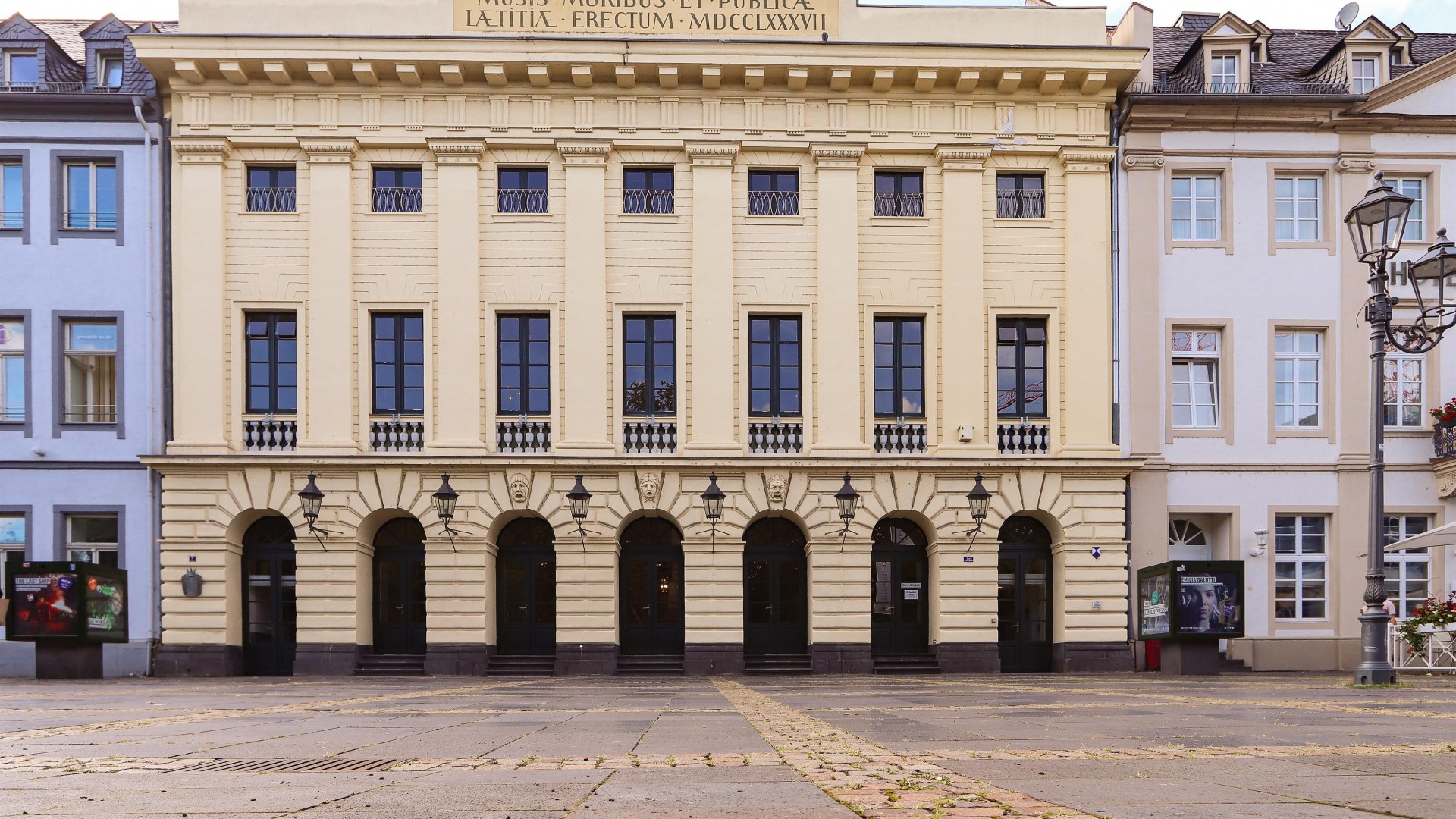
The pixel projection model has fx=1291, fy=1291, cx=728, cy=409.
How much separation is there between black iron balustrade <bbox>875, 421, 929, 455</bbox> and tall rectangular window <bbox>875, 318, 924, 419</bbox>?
0.75ft

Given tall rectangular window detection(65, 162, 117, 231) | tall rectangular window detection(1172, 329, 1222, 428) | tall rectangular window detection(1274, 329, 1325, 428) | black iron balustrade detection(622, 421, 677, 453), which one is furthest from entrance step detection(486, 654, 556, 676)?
tall rectangular window detection(1274, 329, 1325, 428)

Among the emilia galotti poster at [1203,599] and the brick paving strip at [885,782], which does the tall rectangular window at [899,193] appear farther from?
the brick paving strip at [885,782]

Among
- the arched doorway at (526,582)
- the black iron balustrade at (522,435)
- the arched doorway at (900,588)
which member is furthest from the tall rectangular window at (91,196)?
the arched doorway at (900,588)

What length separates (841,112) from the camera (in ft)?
93.1

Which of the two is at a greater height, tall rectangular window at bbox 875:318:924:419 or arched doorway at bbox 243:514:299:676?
tall rectangular window at bbox 875:318:924:419

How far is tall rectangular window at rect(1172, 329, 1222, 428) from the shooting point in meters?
28.8

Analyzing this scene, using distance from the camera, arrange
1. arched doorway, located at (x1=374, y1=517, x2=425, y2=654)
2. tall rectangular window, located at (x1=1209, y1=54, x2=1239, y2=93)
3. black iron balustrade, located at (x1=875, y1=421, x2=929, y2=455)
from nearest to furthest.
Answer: black iron balustrade, located at (x1=875, y1=421, x2=929, y2=455) < arched doorway, located at (x1=374, y1=517, x2=425, y2=654) < tall rectangular window, located at (x1=1209, y1=54, x2=1239, y2=93)

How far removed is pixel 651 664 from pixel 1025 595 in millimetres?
8413

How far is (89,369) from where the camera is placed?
28203 millimetres

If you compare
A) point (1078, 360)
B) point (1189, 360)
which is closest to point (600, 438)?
point (1078, 360)

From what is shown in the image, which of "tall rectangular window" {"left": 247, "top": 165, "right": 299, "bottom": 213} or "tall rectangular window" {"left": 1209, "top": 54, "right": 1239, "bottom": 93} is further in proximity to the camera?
"tall rectangular window" {"left": 1209, "top": 54, "right": 1239, "bottom": 93}

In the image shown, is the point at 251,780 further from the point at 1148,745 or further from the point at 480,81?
the point at 480,81

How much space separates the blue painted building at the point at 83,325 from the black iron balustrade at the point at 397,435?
4601 millimetres

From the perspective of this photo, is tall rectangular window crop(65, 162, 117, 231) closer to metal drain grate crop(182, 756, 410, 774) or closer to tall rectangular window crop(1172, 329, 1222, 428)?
metal drain grate crop(182, 756, 410, 774)
